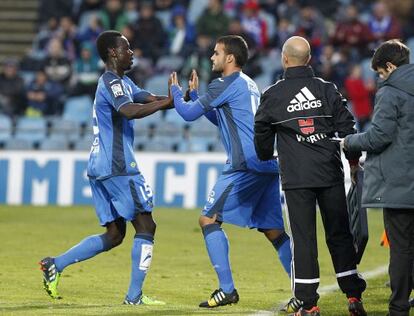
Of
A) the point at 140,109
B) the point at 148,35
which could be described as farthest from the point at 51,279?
the point at 148,35

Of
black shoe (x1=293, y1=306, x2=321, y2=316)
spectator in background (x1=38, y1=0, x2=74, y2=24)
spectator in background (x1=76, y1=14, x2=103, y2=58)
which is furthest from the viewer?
spectator in background (x1=38, y1=0, x2=74, y2=24)

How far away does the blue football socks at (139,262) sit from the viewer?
8.73 meters

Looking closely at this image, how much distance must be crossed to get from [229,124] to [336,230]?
134 cm

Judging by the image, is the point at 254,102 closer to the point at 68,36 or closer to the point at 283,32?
the point at 283,32

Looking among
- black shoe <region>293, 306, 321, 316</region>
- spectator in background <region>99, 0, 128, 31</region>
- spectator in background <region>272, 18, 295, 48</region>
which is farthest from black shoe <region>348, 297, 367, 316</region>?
spectator in background <region>99, 0, 128, 31</region>

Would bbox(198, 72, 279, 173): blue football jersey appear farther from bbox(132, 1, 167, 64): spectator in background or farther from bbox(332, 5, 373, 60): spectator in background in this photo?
bbox(132, 1, 167, 64): spectator in background

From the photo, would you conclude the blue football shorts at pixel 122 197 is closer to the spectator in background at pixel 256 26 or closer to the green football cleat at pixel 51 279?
the green football cleat at pixel 51 279

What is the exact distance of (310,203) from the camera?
25.9ft

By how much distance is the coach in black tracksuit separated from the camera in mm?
7871

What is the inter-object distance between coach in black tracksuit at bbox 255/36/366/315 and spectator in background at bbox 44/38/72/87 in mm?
13810

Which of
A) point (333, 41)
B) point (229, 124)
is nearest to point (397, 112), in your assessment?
point (229, 124)

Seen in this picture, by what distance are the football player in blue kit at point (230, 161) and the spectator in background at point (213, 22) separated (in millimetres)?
12457

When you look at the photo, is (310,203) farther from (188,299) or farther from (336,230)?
(188,299)

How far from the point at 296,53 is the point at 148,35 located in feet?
46.2
